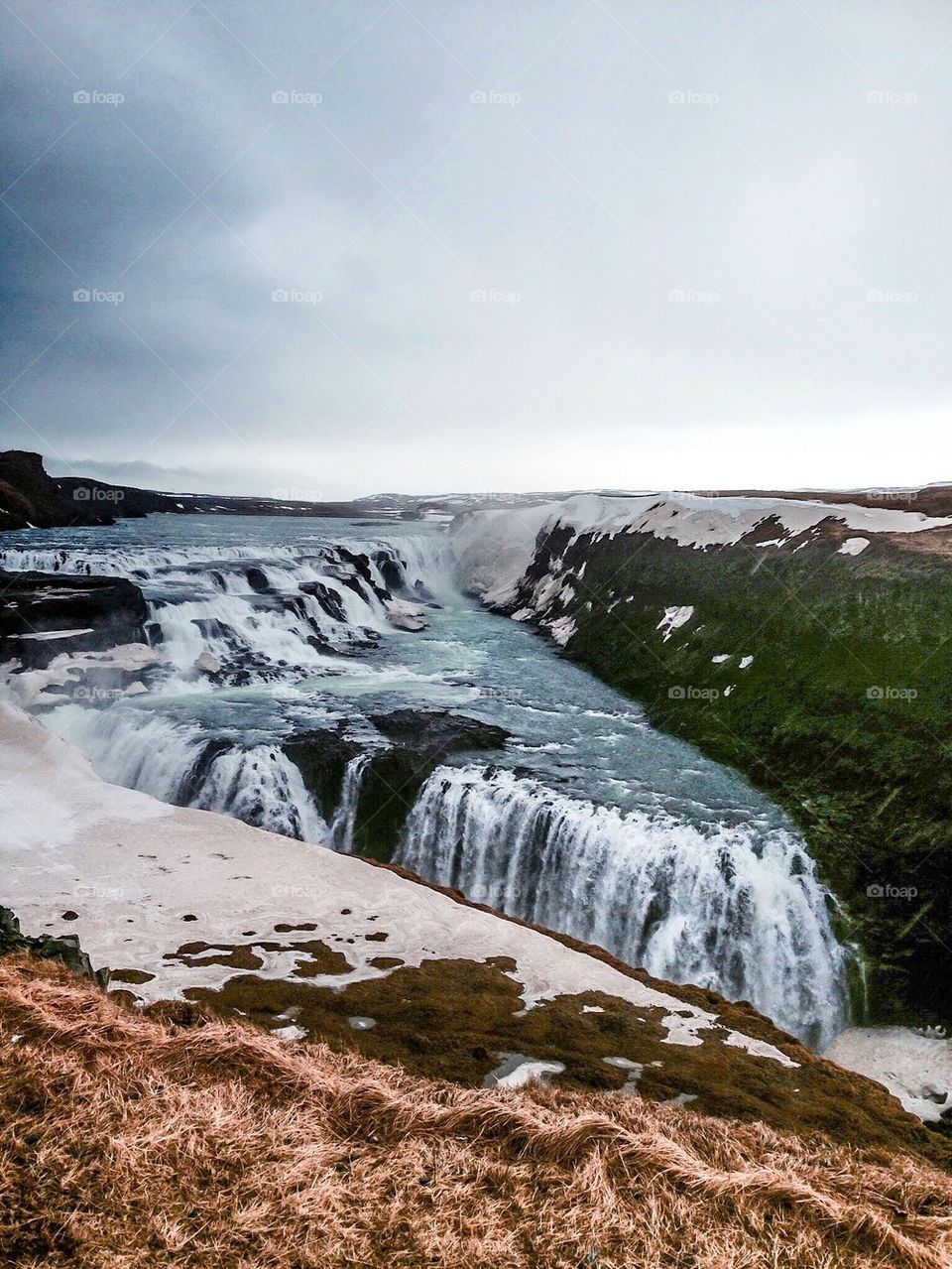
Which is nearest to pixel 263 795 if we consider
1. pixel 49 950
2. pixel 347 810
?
pixel 347 810

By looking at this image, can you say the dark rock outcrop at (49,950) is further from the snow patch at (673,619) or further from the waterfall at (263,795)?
the snow patch at (673,619)

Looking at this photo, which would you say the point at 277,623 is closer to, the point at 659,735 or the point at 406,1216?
the point at 659,735

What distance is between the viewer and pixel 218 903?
766 inches

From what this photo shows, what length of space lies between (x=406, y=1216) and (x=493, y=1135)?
1521mm

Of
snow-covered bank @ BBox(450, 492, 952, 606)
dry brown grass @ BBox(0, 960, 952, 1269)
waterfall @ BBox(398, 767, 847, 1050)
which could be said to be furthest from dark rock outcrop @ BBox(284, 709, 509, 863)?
snow-covered bank @ BBox(450, 492, 952, 606)

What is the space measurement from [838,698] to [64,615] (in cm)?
4009

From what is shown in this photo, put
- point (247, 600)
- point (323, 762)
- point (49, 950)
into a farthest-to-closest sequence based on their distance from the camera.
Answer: point (247, 600) → point (323, 762) → point (49, 950)

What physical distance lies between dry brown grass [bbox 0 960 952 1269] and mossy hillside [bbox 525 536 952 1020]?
15717 millimetres

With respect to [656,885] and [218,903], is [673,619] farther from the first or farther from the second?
[218,903]

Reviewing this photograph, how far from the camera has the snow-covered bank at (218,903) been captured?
15797 mm

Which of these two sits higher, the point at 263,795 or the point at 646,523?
the point at 646,523

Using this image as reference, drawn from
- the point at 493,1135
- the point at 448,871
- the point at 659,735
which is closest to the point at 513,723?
the point at 659,735

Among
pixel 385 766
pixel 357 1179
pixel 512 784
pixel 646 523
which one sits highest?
pixel 646 523

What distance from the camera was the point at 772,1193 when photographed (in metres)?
6.80
